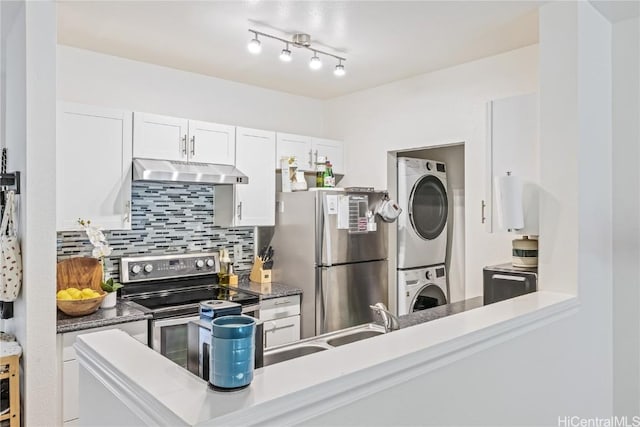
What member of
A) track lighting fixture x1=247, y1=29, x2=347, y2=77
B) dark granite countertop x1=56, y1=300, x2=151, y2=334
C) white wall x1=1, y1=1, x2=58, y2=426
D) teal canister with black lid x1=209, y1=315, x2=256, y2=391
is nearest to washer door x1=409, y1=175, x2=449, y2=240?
track lighting fixture x1=247, y1=29, x2=347, y2=77

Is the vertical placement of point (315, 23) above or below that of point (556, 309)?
above

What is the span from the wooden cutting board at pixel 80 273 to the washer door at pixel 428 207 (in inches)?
97.7

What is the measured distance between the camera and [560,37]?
7.64 feet

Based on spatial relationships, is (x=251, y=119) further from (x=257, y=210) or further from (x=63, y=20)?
(x=63, y=20)

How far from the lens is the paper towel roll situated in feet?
7.70

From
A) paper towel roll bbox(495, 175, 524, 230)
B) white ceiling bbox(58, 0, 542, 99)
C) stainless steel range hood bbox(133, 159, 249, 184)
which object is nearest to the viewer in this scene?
paper towel roll bbox(495, 175, 524, 230)

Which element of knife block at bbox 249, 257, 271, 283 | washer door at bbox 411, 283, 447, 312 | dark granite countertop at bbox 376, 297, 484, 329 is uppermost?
knife block at bbox 249, 257, 271, 283

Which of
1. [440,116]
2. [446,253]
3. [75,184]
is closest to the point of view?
[75,184]

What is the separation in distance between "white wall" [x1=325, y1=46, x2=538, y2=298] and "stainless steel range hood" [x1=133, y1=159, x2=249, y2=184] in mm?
1284

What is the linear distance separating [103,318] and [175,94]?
189cm

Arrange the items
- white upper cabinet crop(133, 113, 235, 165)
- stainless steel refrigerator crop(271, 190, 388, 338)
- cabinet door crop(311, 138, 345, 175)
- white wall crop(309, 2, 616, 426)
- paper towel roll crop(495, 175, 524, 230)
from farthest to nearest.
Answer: cabinet door crop(311, 138, 345, 175) < stainless steel refrigerator crop(271, 190, 388, 338) < white upper cabinet crop(133, 113, 235, 165) < paper towel roll crop(495, 175, 524, 230) < white wall crop(309, 2, 616, 426)

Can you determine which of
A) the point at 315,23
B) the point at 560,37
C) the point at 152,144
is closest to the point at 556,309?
the point at 560,37

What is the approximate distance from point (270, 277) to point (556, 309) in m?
2.37

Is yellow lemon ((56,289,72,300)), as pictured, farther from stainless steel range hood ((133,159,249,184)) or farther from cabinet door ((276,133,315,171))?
cabinet door ((276,133,315,171))
